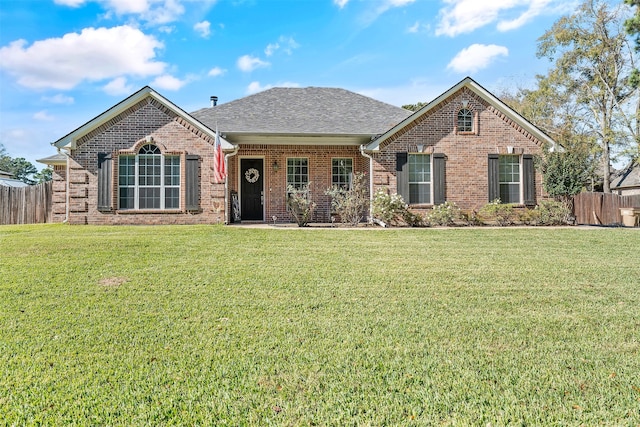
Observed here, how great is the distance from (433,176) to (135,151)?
10184 millimetres

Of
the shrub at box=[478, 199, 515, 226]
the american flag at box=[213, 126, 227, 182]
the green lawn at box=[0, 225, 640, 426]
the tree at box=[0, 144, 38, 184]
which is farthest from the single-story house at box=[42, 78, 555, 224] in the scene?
the tree at box=[0, 144, 38, 184]

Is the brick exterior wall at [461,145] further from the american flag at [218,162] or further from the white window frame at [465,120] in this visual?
the american flag at [218,162]

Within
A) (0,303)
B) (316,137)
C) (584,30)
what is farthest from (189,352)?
(584,30)

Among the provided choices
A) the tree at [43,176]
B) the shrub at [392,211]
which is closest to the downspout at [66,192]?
the shrub at [392,211]

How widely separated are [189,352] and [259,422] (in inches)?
50.1

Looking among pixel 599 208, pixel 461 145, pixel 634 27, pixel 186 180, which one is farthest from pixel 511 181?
pixel 634 27

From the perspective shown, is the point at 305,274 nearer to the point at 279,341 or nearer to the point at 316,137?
the point at 279,341

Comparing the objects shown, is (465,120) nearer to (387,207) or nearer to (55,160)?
(387,207)

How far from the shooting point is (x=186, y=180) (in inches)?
510

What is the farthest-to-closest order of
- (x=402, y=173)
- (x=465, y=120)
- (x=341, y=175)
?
(x=341, y=175) < (x=465, y=120) < (x=402, y=173)

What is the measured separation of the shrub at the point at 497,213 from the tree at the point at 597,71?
57.9 feet

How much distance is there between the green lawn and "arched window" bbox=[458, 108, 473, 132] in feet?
24.9

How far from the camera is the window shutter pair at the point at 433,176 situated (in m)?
13.7

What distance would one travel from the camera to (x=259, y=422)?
7.63 ft
